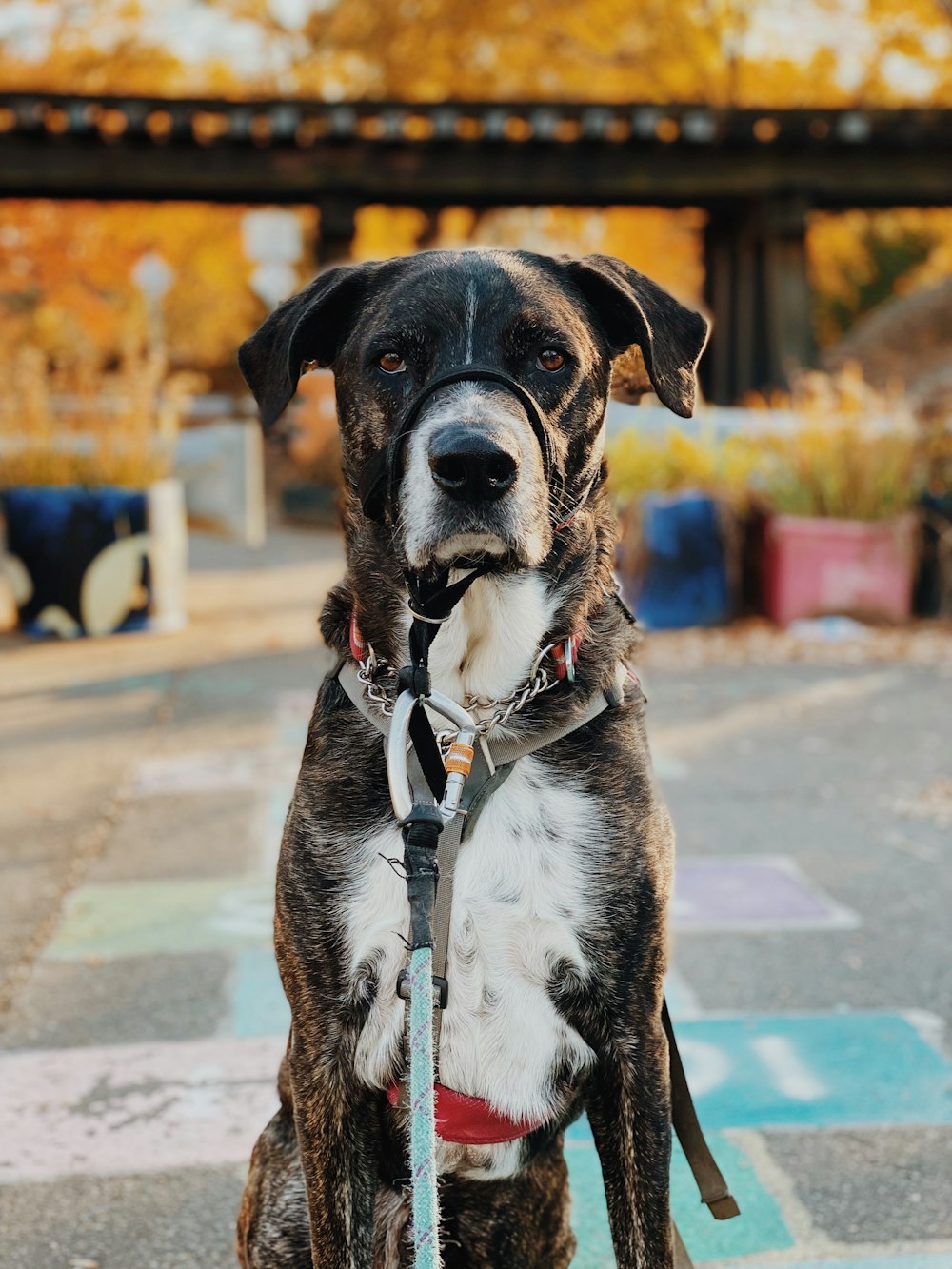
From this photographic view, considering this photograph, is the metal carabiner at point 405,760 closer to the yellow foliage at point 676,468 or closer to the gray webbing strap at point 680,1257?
the gray webbing strap at point 680,1257

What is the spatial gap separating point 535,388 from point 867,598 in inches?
278

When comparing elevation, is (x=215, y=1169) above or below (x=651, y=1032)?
below

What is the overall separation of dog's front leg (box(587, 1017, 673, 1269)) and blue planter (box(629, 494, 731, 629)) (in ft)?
22.3

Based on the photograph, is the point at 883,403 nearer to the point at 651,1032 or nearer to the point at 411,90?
the point at 651,1032

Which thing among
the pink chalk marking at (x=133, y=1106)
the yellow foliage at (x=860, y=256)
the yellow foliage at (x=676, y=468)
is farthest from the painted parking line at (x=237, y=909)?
the yellow foliage at (x=860, y=256)

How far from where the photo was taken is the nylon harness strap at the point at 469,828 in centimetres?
202

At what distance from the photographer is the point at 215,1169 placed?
2.89m

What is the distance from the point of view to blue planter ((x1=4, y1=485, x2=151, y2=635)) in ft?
27.7

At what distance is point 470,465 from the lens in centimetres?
198

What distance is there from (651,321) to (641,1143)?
1.29 metres

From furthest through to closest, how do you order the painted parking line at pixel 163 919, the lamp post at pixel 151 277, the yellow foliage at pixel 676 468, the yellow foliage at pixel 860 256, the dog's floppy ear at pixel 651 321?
the yellow foliage at pixel 860 256
the lamp post at pixel 151 277
the yellow foliage at pixel 676 468
the painted parking line at pixel 163 919
the dog's floppy ear at pixel 651 321

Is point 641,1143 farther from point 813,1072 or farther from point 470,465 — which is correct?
point 813,1072

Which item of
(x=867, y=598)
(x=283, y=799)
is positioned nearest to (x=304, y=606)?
(x=867, y=598)

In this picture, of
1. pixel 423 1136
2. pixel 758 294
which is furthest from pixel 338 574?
pixel 423 1136
